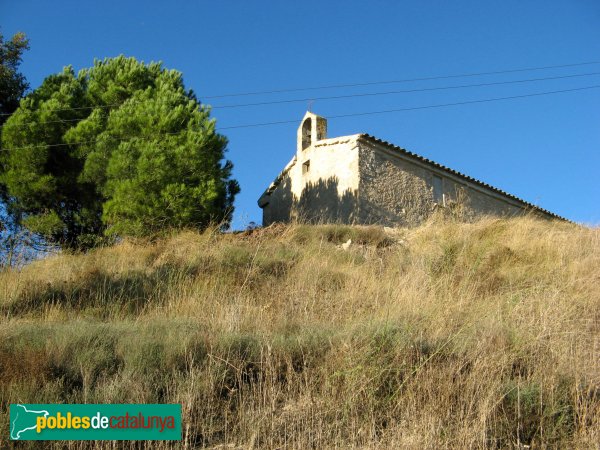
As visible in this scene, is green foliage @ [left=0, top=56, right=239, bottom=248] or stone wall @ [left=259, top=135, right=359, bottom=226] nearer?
green foliage @ [left=0, top=56, right=239, bottom=248]

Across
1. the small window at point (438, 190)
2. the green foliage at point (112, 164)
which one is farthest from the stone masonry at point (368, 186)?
the green foliage at point (112, 164)

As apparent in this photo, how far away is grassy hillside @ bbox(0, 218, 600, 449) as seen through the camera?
12.2ft

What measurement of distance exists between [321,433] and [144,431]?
3.92 feet

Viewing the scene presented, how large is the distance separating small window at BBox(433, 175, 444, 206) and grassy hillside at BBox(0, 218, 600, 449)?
9.81 m

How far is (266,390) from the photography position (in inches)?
157

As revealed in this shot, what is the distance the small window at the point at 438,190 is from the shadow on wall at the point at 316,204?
11.5ft

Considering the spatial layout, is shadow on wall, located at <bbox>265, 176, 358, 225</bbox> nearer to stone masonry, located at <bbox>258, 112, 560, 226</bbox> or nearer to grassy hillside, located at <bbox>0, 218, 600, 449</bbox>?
stone masonry, located at <bbox>258, 112, 560, 226</bbox>

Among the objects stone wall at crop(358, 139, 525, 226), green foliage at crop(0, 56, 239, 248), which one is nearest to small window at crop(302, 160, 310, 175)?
stone wall at crop(358, 139, 525, 226)

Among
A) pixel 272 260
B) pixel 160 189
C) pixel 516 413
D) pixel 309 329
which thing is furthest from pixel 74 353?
pixel 160 189

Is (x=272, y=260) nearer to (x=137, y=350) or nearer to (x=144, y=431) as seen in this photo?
(x=137, y=350)

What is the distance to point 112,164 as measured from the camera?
11.6 metres

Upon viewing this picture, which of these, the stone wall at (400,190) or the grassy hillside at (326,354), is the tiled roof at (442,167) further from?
the grassy hillside at (326,354)

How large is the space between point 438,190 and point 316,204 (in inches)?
163

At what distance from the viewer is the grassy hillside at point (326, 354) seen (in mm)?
3721
